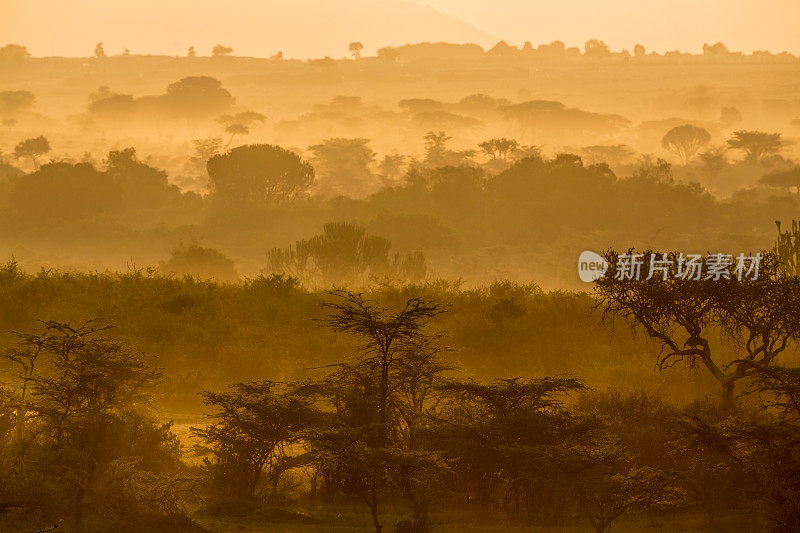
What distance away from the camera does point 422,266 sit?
48.6 m

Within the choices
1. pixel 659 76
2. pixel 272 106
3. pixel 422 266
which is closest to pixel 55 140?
pixel 272 106

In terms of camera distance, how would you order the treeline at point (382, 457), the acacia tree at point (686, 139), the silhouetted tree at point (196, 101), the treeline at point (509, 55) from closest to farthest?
the treeline at point (382, 457) → the acacia tree at point (686, 139) → the silhouetted tree at point (196, 101) → the treeline at point (509, 55)

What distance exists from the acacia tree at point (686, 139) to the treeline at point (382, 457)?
9379cm

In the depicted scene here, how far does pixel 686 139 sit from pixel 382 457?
99.1m

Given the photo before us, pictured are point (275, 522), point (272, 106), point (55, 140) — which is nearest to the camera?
point (275, 522)

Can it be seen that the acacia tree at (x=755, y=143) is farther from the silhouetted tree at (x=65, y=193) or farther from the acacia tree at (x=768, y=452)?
the acacia tree at (x=768, y=452)

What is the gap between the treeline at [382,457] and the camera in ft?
46.7

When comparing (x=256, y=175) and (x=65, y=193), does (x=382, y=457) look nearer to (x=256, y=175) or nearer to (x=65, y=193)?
(x=256, y=175)

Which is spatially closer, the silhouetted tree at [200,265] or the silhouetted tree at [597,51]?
the silhouetted tree at [200,265]

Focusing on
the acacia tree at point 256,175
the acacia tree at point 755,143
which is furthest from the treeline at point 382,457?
the acacia tree at point 755,143

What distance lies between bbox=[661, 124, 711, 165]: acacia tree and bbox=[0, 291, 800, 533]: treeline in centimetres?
9379

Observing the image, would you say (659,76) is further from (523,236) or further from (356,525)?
(356,525)

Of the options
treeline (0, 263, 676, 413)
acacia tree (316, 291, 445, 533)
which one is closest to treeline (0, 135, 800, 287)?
treeline (0, 263, 676, 413)

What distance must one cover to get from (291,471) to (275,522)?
8.89 feet
